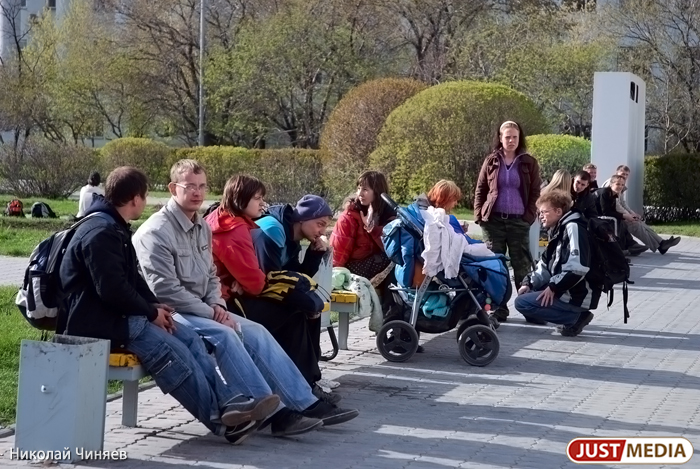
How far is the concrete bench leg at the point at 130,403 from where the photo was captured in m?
6.77

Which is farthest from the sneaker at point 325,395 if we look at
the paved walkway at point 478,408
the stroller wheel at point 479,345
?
the stroller wheel at point 479,345

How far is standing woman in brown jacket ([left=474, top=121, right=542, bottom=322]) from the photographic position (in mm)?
11414

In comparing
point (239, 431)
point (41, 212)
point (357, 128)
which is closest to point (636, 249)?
point (357, 128)

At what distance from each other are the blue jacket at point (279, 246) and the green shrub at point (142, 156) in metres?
27.9

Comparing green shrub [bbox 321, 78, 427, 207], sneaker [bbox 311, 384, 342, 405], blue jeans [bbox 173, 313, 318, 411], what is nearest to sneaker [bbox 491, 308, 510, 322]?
sneaker [bbox 311, 384, 342, 405]

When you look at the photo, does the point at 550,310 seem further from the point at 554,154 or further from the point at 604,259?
the point at 554,154

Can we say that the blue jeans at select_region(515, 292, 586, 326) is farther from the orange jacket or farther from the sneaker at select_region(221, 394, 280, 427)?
the sneaker at select_region(221, 394, 280, 427)

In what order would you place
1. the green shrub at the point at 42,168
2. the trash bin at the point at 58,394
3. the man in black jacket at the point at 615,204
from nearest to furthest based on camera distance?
the trash bin at the point at 58,394 → the man in black jacket at the point at 615,204 → the green shrub at the point at 42,168

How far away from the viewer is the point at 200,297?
22.8ft

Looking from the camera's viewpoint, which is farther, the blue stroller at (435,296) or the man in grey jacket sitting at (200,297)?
the blue stroller at (435,296)

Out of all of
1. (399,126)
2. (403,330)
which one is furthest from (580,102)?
(403,330)

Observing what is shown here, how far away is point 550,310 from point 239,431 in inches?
194

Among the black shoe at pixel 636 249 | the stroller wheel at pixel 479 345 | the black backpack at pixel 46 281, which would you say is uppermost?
the black shoe at pixel 636 249

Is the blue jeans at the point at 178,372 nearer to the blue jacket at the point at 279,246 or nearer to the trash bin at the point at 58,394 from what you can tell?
the trash bin at the point at 58,394
